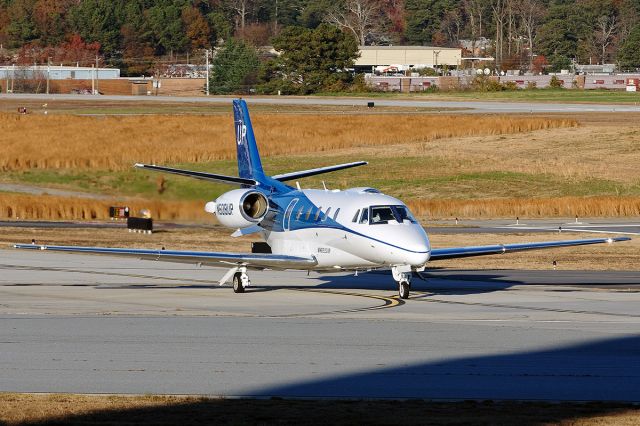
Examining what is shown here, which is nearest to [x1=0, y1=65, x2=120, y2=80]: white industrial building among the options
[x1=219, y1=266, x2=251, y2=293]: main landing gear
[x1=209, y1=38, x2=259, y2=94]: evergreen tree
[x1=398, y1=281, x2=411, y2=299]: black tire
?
[x1=209, y1=38, x2=259, y2=94]: evergreen tree

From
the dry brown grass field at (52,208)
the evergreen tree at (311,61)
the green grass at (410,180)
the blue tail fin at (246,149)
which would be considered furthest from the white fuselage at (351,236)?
the evergreen tree at (311,61)

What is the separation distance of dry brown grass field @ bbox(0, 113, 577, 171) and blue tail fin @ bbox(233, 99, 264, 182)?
94.0 ft

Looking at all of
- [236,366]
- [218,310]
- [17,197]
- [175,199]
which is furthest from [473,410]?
[17,197]

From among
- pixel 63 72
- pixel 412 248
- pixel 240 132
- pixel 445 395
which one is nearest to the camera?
pixel 445 395

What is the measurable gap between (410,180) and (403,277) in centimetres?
4439

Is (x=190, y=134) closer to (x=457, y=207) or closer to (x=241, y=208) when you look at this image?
(x=457, y=207)

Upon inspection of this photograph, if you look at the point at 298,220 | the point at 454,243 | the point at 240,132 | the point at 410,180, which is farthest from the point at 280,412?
the point at 410,180

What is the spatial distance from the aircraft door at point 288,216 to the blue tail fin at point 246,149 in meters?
3.33

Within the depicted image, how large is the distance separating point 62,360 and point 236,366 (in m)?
3.30

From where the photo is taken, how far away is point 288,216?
35.4 meters

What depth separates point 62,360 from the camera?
74.5 ft

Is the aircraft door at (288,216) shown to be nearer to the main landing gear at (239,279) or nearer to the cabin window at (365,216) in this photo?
the main landing gear at (239,279)

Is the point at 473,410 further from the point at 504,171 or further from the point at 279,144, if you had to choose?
the point at 279,144

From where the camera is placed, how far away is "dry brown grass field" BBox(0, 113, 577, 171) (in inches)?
2923
